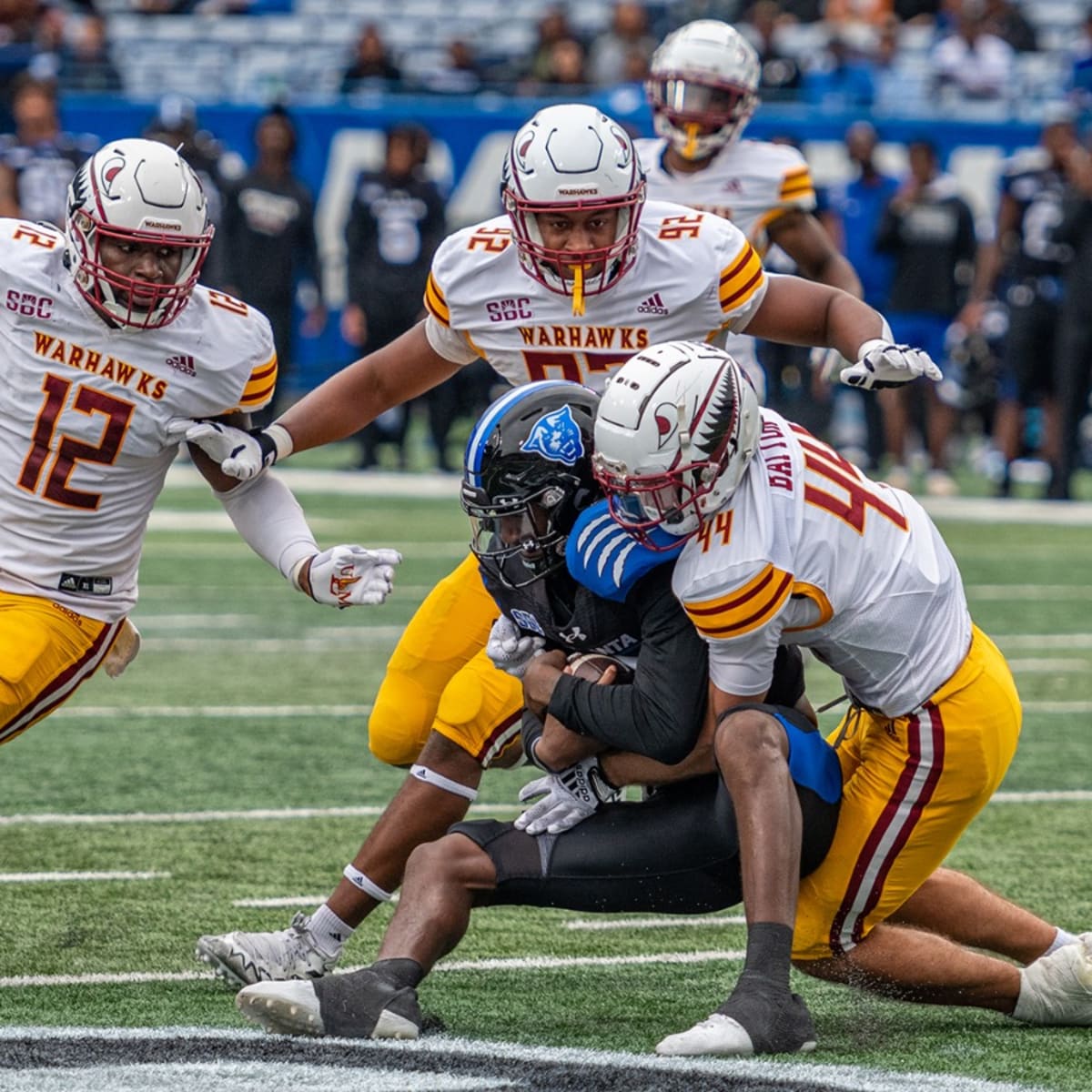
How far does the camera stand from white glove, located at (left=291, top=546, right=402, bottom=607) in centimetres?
429

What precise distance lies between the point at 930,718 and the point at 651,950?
3.06 feet

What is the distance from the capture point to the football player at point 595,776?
360 centimetres

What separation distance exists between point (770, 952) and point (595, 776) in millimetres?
452

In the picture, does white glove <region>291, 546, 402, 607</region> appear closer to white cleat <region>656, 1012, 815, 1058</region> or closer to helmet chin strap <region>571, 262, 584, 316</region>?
helmet chin strap <region>571, 262, 584, 316</region>

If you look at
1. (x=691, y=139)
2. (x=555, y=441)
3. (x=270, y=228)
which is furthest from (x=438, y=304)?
(x=270, y=228)

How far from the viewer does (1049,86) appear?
1780 centimetres

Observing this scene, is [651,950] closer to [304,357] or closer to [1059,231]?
[1059,231]

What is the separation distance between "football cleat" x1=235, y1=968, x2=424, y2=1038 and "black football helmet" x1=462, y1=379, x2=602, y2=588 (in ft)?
2.41

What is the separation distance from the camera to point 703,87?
652 centimetres

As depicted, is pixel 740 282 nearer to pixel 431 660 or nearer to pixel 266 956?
pixel 431 660

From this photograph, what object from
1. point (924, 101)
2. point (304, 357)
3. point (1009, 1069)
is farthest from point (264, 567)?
point (924, 101)

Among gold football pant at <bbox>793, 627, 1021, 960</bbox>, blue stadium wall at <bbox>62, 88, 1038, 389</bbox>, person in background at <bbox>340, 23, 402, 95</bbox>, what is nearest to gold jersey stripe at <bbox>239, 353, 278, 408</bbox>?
gold football pant at <bbox>793, 627, 1021, 960</bbox>

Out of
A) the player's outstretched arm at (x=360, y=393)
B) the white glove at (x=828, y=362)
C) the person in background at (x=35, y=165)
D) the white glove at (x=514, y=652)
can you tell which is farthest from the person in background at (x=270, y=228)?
the white glove at (x=514, y=652)

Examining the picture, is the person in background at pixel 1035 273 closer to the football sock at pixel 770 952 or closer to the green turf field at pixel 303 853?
the green turf field at pixel 303 853
